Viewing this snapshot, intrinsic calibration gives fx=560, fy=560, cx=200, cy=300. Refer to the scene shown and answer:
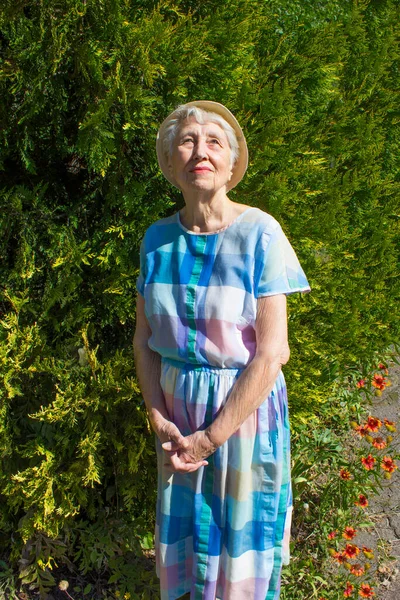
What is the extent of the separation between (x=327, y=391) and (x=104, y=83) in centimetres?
225

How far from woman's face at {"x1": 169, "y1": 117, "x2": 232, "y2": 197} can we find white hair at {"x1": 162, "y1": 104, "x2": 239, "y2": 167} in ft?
0.05

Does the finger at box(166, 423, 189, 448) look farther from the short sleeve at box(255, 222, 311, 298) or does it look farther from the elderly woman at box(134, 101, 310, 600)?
the short sleeve at box(255, 222, 311, 298)

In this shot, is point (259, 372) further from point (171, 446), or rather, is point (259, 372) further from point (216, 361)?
point (171, 446)

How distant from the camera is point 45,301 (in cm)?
255

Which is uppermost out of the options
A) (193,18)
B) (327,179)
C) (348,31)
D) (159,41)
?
(348,31)

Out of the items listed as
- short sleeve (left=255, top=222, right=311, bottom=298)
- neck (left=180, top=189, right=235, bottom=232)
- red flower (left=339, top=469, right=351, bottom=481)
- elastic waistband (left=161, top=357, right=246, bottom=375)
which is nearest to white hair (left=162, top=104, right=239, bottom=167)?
neck (left=180, top=189, right=235, bottom=232)

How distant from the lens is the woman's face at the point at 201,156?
1.75 meters

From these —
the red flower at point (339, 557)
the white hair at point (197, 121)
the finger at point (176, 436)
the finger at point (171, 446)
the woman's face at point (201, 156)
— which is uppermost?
the white hair at point (197, 121)

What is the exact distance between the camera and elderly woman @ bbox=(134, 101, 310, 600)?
1762mm

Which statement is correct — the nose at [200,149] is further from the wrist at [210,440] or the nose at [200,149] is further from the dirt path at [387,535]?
the dirt path at [387,535]

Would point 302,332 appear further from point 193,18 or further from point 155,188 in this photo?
point 193,18

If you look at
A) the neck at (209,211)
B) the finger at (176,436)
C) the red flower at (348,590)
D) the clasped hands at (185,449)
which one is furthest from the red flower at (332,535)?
the neck at (209,211)

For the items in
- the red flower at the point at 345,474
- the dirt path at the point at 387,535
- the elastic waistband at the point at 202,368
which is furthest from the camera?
the red flower at the point at 345,474

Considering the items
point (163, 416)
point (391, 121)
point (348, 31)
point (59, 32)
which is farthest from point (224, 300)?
point (391, 121)
